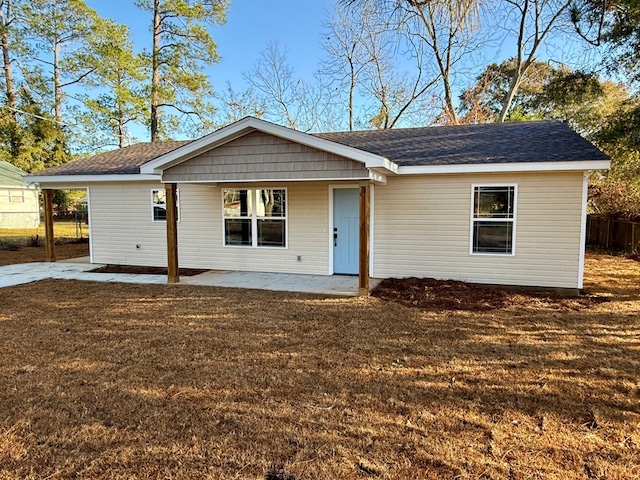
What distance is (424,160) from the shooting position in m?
7.89

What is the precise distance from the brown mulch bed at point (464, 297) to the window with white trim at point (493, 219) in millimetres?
844

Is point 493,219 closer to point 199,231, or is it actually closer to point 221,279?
point 221,279

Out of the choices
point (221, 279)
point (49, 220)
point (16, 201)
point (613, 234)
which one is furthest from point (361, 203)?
point (16, 201)

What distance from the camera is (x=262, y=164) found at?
23.6ft

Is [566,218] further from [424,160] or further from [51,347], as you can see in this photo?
[51,347]

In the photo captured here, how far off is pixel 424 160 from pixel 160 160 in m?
5.09

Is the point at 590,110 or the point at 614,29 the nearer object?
the point at 614,29

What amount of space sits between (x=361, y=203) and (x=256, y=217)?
10.9 ft

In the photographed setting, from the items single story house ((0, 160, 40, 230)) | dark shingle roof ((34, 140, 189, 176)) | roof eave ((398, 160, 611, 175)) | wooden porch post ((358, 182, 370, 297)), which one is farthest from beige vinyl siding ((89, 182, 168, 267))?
single story house ((0, 160, 40, 230))

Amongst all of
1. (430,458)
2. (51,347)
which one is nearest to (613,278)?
(430,458)

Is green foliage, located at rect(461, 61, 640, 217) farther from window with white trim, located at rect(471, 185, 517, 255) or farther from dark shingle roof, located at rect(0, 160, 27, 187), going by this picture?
dark shingle roof, located at rect(0, 160, 27, 187)

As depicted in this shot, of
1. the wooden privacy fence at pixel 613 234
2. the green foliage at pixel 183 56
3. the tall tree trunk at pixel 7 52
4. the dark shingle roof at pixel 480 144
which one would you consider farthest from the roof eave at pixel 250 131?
the tall tree trunk at pixel 7 52

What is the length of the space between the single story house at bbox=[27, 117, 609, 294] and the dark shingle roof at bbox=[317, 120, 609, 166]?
0.12 feet

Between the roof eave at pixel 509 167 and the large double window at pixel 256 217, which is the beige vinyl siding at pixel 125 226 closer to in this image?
the large double window at pixel 256 217
